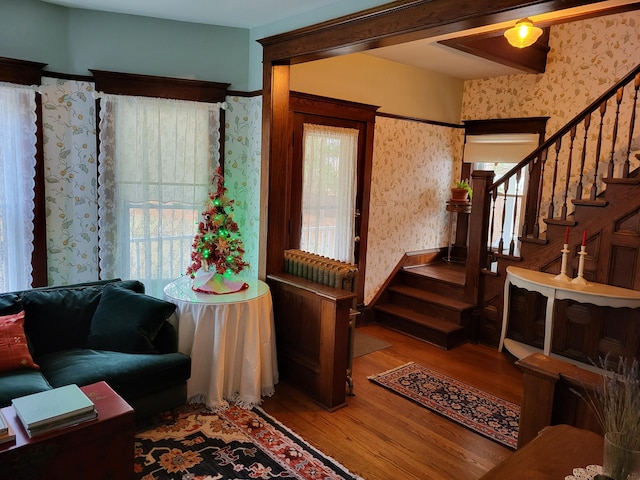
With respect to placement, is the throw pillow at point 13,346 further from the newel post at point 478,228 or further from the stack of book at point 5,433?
the newel post at point 478,228

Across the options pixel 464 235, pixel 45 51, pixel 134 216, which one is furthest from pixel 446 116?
pixel 45 51

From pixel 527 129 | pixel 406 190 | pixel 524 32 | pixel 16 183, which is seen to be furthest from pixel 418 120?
pixel 16 183

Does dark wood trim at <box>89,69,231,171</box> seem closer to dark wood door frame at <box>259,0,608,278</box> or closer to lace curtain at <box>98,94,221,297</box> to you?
lace curtain at <box>98,94,221,297</box>

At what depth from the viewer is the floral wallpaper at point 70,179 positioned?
11.5 ft

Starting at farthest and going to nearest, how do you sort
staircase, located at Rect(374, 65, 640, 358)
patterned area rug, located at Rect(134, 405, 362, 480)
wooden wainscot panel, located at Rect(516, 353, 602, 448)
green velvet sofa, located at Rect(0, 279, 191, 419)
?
staircase, located at Rect(374, 65, 640, 358) → green velvet sofa, located at Rect(0, 279, 191, 419) → patterned area rug, located at Rect(134, 405, 362, 480) → wooden wainscot panel, located at Rect(516, 353, 602, 448)

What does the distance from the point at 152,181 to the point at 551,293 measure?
10.9ft

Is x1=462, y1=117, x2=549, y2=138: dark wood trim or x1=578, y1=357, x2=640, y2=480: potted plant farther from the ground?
x1=462, y1=117, x2=549, y2=138: dark wood trim

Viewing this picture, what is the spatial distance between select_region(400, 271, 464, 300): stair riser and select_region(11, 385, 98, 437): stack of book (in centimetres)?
381

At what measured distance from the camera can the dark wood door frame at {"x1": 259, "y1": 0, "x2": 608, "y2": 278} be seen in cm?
238

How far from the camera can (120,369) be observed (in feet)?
8.80

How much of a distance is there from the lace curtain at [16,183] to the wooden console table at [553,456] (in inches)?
135

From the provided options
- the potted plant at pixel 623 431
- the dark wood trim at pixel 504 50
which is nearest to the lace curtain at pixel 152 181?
the dark wood trim at pixel 504 50

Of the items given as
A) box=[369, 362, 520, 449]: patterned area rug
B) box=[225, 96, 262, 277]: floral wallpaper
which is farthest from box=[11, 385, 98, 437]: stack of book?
box=[369, 362, 520, 449]: patterned area rug

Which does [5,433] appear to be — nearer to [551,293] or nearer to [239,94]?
[239,94]
